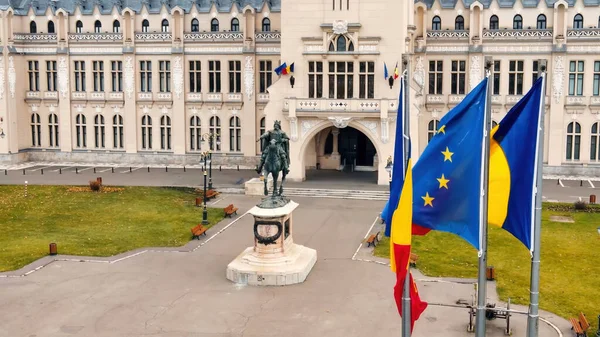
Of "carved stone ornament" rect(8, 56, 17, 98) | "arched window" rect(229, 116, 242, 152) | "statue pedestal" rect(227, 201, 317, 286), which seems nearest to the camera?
"statue pedestal" rect(227, 201, 317, 286)

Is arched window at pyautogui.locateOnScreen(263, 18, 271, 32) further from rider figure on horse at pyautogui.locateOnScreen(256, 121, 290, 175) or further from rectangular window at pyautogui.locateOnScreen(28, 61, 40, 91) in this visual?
rider figure on horse at pyautogui.locateOnScreen(256, 121, 290, 175)

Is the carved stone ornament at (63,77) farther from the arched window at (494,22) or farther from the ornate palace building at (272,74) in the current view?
the arched window at (494,22)

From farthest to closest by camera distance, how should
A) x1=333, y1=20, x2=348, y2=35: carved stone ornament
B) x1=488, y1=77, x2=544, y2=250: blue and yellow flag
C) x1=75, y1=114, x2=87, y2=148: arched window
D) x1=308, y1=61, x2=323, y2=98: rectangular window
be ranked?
1. x1=75, y1=114, x2=87, y2=148: arched window
2. x1=308, y1=61, x2=323, y2=98: rectangular window
3. x1=333, y1=20, x2=348, y2=35: carved stone ornament
4. x1=488, y1=77, x2=544, y2=250: blue and yellow flag

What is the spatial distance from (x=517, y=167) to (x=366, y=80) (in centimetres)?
3797

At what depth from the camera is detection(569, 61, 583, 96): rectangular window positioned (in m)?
56.5

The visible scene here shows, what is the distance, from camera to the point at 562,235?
120 ft

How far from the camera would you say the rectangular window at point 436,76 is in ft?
193

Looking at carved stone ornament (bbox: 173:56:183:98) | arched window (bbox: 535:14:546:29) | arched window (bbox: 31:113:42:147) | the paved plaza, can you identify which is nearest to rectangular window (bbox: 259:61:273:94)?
carved stone ornament (bbox: 173:56:183:98)

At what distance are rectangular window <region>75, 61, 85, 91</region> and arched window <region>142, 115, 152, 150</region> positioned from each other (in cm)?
667

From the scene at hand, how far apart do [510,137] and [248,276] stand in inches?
623

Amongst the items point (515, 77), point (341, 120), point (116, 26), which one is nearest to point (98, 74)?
point (116, 26)

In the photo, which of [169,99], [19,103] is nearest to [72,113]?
[19,103]

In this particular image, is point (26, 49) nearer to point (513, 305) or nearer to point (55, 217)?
point (55, 217)

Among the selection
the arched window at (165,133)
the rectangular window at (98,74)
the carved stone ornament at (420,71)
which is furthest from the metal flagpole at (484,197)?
the rectangular window at (98,74)
